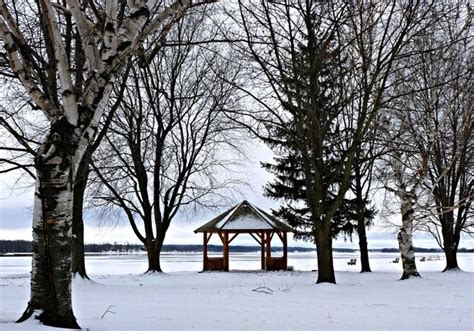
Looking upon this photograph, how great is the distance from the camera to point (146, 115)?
23.7m

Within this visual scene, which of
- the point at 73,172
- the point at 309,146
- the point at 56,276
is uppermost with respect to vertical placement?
the point at 309,146

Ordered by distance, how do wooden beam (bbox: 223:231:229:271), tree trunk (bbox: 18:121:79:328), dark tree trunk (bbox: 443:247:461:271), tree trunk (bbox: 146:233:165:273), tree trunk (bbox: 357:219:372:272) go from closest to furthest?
tree trunk (bbox: 18:121:79:328)
tree trunk (bbox: 146:233:165:273)
dark tree trunk (bbox: 443:247:461:271)
wooden beam (bbox: 223:231:229:271)
tree trunk (bbox: 357:219:372:272)

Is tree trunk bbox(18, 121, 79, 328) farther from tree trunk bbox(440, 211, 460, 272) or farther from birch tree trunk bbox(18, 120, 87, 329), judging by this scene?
tree trunk bbox(440, 211, 460, 272)

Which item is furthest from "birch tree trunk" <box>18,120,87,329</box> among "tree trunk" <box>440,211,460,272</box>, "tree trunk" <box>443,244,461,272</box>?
"tree trunk" <box>443,244,461,272</box>

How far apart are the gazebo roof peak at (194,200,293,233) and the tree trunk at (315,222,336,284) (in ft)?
35.3

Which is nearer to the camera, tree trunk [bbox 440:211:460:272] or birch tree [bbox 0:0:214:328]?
birch tree [bbox 0:0:214:328]

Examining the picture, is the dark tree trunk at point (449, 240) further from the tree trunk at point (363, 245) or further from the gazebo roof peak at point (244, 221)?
the gazebo roof peak at point (244, 221)

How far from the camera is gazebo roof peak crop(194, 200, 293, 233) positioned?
26.7 m

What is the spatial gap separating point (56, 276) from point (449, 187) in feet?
76.0

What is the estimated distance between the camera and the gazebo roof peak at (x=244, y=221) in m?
26.7

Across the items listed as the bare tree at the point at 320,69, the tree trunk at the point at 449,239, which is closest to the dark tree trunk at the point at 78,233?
the bare tree at the point at 320,69

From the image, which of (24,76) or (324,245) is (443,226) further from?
(24,76)

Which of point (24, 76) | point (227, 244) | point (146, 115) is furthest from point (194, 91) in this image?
point (24, 76)

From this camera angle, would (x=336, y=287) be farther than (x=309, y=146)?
No
